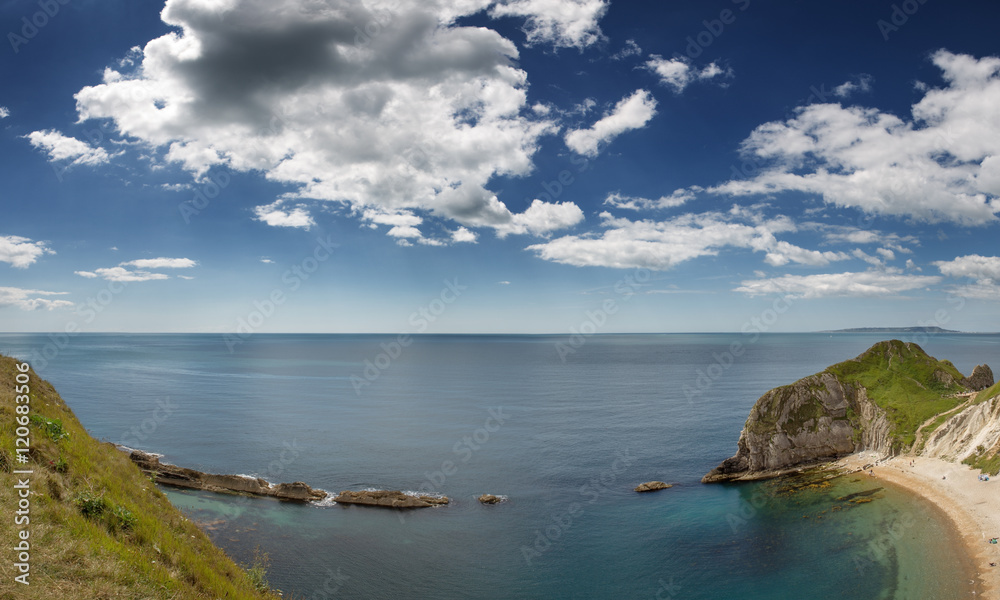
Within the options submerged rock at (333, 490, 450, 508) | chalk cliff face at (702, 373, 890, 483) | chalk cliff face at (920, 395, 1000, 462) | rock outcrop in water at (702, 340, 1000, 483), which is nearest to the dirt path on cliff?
rock outcrop in water at (702, 340, 1000, 483)

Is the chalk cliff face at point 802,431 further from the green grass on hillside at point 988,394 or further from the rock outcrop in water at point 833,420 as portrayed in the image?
the green grass on hillside at point 988,394

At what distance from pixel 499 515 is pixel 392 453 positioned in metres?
25.9

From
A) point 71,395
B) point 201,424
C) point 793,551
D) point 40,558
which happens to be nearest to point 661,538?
point 793,551

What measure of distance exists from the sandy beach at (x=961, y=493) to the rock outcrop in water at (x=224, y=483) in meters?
59.5

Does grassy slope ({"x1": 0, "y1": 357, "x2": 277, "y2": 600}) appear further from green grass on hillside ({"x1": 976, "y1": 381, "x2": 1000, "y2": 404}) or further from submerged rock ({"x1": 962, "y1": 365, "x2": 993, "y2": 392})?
submerged rock ({"x1": 962, "y1": 365, "x2": 993, "y2": 392})

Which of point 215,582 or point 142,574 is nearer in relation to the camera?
point 142,574

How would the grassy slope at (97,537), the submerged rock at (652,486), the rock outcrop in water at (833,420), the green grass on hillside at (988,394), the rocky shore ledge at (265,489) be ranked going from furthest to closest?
the rock outcrop in water at (833,420) → the submerged rock at (652,486) → the green grass on hillside at (988,394) → the rocky shore ledge at (265,489) → the grassy slope at (97,537)

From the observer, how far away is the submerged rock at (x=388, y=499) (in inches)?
2056

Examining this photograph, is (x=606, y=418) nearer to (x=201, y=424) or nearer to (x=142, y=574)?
(x=201, y=424)

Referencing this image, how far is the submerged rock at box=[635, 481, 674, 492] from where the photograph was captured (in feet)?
189

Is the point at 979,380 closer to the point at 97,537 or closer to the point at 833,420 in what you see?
the point at 833,420

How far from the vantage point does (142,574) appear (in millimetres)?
13672

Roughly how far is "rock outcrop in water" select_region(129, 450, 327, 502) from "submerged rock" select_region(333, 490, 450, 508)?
3125 mm

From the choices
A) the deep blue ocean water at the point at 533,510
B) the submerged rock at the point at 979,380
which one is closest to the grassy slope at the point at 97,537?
the deep blue ocean water at the point at 533,510
